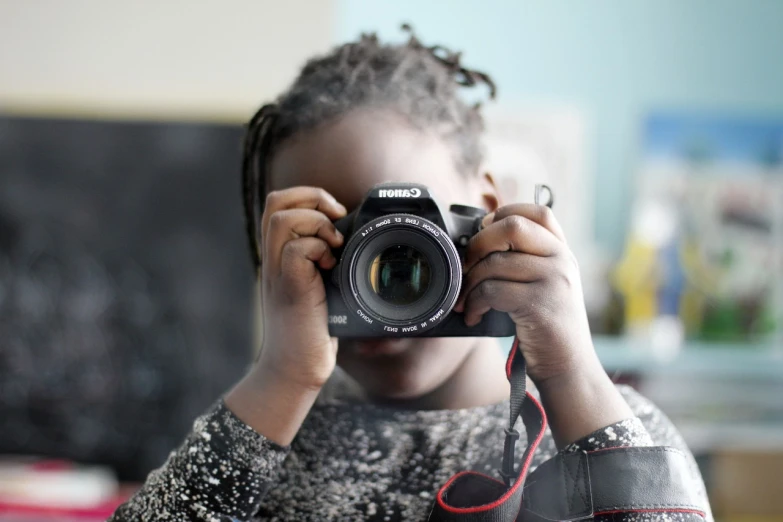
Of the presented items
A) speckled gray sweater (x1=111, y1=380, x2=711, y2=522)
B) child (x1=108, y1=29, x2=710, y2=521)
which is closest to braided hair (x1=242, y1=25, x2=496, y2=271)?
child (x1=108, y1=29, x2=710, y2=521)

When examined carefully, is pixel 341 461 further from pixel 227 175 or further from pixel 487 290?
pixel 227 175

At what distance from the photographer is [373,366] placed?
41 centimetres

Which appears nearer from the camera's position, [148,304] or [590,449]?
[590,449]

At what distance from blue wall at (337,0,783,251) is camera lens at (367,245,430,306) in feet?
3.03

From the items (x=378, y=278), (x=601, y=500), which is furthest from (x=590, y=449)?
(x=378, y=278)

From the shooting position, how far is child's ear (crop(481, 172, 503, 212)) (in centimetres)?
45

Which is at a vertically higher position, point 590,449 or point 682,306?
point 682,306

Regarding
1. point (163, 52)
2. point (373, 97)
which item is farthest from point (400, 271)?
point (163, 52)

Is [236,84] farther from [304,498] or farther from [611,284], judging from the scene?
[304,498]

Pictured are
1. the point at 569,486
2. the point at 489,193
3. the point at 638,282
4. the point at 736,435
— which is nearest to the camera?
the point at 569,486

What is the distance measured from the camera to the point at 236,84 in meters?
1.27

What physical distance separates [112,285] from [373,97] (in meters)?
0.93

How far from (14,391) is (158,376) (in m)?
0.23

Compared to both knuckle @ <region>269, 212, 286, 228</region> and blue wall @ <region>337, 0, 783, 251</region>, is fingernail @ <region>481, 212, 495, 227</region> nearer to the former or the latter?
knuckle @ <region>269, 212, 286, 228</region>
